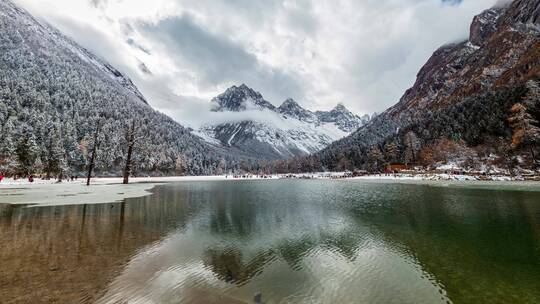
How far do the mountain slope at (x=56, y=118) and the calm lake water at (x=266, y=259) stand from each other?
53956mm

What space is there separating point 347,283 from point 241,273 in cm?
414

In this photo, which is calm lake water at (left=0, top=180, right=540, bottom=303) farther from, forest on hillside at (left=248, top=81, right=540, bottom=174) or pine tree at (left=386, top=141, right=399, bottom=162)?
pine tree at (left=386, top=141, right=399, bottom=162)

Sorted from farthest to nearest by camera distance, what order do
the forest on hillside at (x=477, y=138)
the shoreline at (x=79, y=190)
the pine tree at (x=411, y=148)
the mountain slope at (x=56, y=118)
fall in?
the pine tree at (x=411, y=148) < the mountain slope at (x=56, y=118) < the forest on hillside at (x=477, y=138) < the shoreline at (x=79, y=190)

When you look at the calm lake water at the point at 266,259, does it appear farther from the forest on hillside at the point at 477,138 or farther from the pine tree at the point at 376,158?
the pine tree at the point at 376,158

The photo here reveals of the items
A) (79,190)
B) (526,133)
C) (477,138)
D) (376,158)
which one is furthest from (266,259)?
(376,158)

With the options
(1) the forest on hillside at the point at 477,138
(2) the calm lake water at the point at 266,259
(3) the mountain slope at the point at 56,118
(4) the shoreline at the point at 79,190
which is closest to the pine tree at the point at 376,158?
(1) the forest on hillside at the point at 477,138

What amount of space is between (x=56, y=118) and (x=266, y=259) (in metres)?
126

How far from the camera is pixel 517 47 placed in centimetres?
19250

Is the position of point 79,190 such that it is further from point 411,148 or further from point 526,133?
point 411,148

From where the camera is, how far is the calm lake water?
8.95m

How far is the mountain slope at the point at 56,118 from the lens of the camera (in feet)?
265

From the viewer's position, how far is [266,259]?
1283 cm

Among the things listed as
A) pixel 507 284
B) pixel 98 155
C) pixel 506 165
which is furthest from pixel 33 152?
pixel 506 165

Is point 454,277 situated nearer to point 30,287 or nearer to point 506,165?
point 30,287
